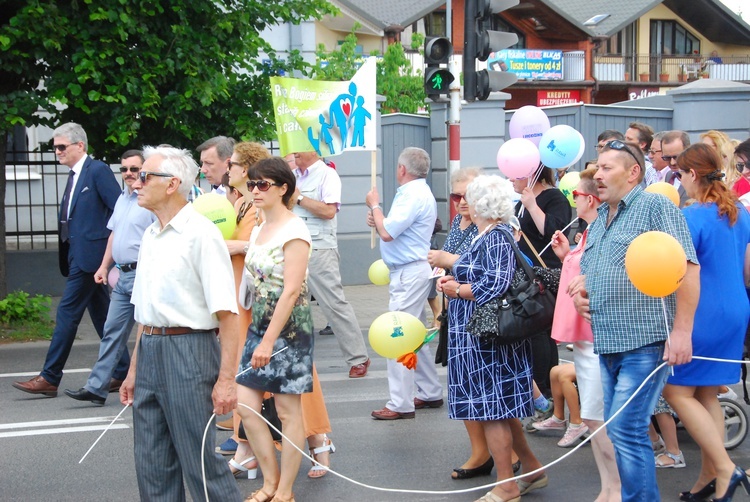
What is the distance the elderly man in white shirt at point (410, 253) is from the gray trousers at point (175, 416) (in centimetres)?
279

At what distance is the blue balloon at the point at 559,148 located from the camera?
696 centimetres

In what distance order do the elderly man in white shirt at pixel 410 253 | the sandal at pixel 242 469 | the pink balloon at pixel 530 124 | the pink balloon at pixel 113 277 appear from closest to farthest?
the sandal at pixel 242 469, the elderly man in white shirt at pixel 410 253, the pink balloon at pixel 113 277, the pink balloon at pixel 530 124

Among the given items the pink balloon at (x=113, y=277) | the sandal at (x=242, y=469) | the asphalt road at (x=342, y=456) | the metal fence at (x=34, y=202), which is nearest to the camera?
the asphalt road at (x=342, y=456)

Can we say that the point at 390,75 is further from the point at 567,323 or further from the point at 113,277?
the point at 567,323

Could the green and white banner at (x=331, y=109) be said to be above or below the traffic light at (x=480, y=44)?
below

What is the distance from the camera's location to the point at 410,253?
7.07 m

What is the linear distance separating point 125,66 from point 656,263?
25.2 ft

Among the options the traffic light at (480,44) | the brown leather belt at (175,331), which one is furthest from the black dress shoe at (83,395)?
the traffic light at (480,44)

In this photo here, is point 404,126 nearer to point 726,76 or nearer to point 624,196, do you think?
point 624,196

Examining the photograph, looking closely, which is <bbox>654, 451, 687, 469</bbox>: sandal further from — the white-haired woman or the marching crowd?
the white-haired woman

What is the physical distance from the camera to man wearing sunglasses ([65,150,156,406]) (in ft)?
23.9

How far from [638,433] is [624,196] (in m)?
1.09

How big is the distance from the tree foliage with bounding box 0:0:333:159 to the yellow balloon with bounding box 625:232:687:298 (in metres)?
6.95

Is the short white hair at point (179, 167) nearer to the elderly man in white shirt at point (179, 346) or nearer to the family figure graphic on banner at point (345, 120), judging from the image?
the elderly man in white shirt at point (179, 346)
